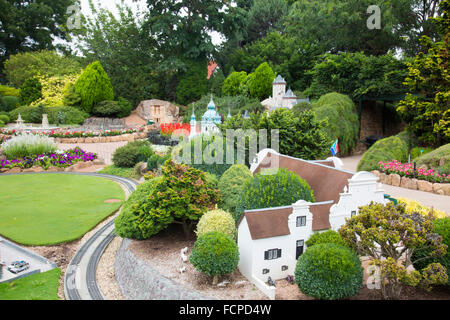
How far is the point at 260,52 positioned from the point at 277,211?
39185 millimetres

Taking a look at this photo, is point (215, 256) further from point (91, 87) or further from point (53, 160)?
point (91, 87)

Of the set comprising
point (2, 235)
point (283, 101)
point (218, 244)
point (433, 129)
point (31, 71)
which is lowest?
point (2, 235)

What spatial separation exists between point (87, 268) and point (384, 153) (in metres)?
17.9

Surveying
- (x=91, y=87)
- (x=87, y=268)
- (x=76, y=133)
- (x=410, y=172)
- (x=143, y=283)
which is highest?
(x=91, y=87)

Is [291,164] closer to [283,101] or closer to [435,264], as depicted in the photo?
[435,264]

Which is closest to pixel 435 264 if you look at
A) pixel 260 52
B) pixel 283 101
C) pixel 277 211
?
pixel 277 211

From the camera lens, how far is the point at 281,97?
109 ft

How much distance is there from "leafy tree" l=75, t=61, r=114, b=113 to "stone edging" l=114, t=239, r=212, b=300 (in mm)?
31379

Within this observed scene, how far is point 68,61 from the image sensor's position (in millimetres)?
44812

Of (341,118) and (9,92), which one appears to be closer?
(341,118)

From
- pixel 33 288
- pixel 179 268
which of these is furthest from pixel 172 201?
pixel 33 288

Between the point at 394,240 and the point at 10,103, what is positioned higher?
the point at 10,103

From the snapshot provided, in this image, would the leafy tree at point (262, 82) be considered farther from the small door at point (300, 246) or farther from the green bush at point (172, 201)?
the small door at point (300, 246)

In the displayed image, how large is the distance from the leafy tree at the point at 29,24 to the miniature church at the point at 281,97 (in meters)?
38.7
